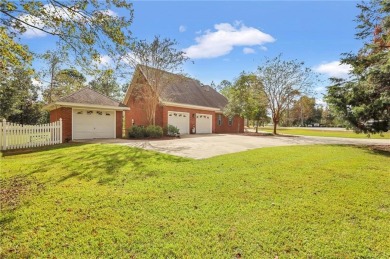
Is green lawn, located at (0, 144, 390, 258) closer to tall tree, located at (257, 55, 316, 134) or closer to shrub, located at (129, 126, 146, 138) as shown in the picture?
shrub, located at (129, 126, 146, 138)

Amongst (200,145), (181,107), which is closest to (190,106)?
(181,107)

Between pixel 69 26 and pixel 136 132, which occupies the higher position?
pixel 69 26

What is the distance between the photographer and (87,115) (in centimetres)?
1532


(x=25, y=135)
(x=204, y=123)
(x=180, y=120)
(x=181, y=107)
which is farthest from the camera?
(x=204, y=123)

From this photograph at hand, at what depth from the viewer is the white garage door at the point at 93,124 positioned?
1480cm

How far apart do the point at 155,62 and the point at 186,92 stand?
744cm

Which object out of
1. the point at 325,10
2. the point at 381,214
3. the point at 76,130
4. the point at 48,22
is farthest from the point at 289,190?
the point at 76,130

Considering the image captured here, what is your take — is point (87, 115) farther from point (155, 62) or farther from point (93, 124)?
point (155, 62)

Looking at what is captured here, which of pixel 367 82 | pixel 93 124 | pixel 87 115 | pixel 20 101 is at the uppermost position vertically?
pixel 20 101

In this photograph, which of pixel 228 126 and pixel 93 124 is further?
pixel 228 126

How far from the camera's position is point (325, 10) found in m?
10.3

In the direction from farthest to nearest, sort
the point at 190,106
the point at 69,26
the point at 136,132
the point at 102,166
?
the point at 190,106 < the point at 136,132 < the point at 102,166 < the point at 69,26

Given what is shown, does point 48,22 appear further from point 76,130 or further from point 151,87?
point 151,87

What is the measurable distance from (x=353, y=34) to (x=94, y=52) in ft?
45.3
